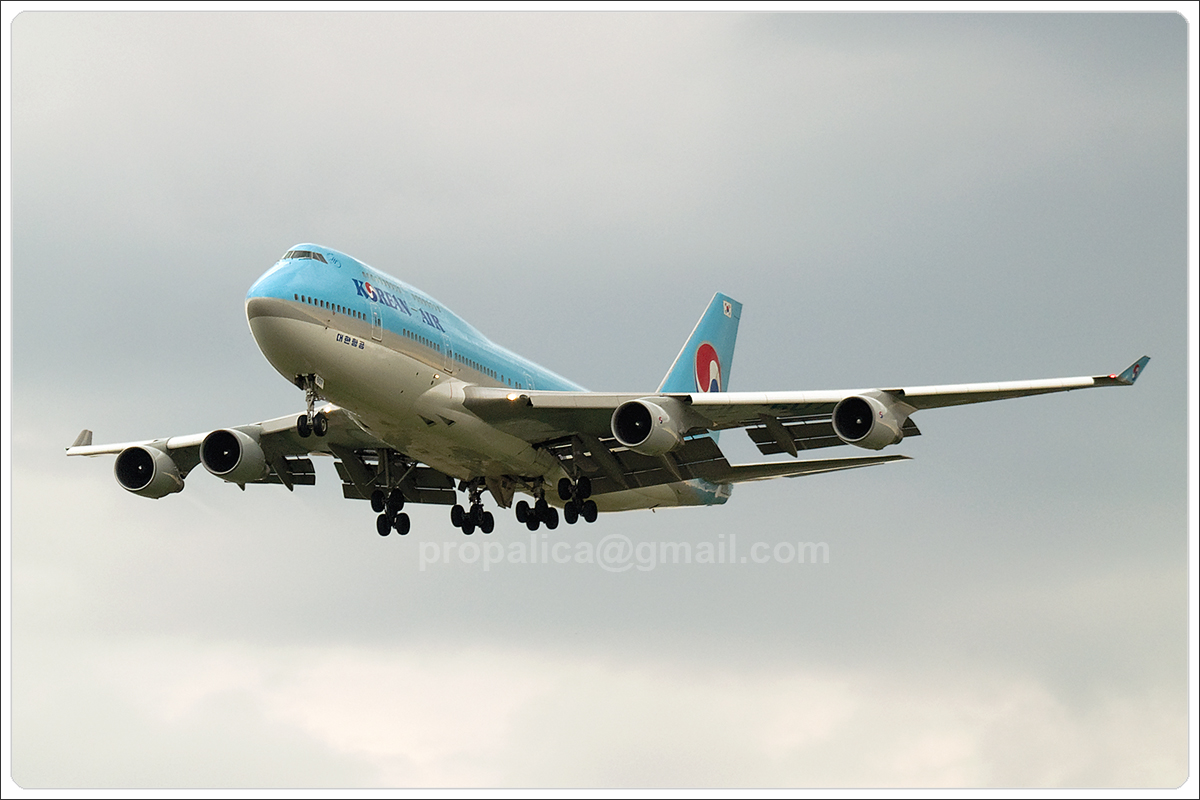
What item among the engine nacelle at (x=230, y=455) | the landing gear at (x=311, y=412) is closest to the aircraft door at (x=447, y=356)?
the landing gear at (x=311, y=412)

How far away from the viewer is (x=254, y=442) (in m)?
37.5

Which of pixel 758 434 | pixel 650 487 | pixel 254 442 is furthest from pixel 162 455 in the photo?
pixel 758 434

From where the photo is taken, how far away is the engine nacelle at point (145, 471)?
3831 cm

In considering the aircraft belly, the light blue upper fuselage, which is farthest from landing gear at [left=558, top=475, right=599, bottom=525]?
the light blue upper fuselage

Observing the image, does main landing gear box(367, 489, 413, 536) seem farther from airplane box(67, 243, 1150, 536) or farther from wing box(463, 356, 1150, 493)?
wing box(463, 356, 1150, 493)

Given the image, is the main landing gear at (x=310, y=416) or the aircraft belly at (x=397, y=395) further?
the main landing gear at (x=310, y=416)

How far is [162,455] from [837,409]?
793 inches

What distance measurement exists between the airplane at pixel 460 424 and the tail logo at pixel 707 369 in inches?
183

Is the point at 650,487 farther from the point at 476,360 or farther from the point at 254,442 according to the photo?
the point at 254,442

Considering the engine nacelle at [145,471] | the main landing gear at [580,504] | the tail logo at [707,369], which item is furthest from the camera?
the tail logo at [707,369]

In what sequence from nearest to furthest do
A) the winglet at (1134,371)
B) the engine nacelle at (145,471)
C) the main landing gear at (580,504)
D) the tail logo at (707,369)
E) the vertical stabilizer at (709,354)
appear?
the winglet at (1134,371) → the main landing gear at (580,504) → the engine nacelle at (145,471) → the vertical stabilizer at (709,354) → the tail logo at (707,369)

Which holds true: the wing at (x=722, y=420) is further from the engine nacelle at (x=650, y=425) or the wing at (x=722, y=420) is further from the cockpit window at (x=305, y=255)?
the cockpit window at (x=305, y=255)

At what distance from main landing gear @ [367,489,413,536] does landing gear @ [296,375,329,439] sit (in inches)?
319

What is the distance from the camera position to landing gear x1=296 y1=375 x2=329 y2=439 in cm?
3012
